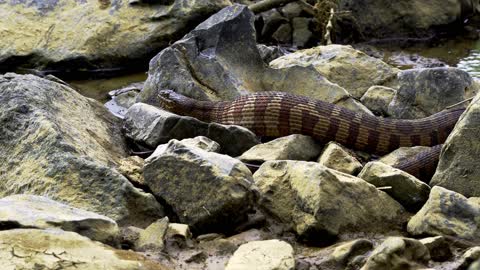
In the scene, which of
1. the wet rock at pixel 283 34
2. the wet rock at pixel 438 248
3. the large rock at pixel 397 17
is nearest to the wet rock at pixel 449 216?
Result: the wet rock at pixel 438 248

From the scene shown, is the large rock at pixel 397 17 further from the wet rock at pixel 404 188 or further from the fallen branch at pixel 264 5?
the wet rock at pixel 404 188

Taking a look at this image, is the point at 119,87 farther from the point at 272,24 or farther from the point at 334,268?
the point at 334,268

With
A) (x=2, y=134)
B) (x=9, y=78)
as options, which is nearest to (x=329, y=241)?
(x=2, y=134)

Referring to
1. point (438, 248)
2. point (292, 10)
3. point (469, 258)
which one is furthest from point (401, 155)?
point (292, 10)

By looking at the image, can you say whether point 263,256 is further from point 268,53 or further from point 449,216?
point 268,53

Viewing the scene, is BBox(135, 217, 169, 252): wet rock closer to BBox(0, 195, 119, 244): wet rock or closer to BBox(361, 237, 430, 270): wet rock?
BBox(0, 195, 119, 244): wet rock

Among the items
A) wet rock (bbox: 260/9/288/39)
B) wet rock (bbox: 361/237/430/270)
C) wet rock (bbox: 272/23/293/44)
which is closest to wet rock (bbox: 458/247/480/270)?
wet rock (bbox: 361/237/430/270)
